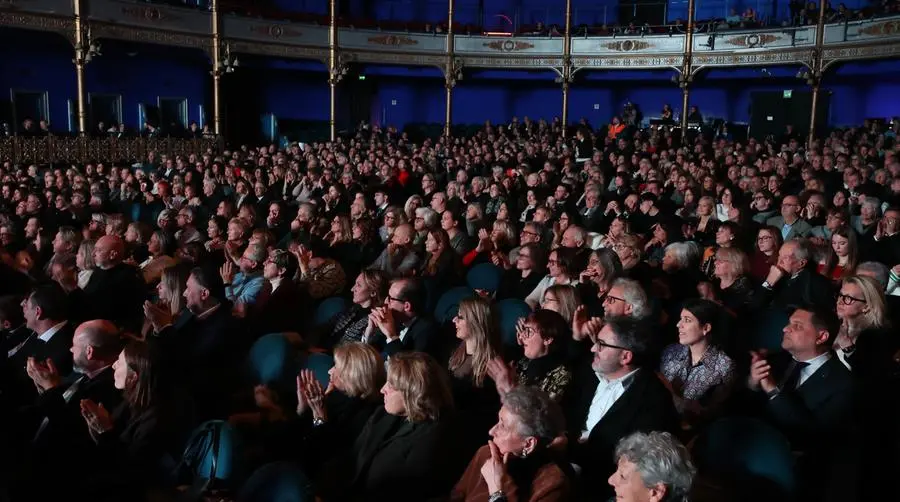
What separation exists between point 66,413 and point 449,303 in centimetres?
265

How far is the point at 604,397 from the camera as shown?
3717 mm

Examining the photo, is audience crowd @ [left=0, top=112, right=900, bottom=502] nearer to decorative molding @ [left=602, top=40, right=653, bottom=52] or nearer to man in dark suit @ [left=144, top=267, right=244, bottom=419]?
man in dark suit @ [left=144, top=267, right=244, bottom=419]

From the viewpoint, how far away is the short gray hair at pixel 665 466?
2543mm

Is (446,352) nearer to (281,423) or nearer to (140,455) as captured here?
(281,423)

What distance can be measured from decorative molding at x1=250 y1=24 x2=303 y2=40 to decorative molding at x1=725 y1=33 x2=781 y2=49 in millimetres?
12898

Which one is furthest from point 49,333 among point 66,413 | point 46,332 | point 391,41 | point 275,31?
point 391,41

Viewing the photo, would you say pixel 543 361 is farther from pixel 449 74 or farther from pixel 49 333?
pixel 449 74


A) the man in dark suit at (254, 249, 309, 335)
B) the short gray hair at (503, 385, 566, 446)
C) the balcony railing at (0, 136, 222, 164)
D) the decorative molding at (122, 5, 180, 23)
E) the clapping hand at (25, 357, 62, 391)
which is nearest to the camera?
the short gray hair at (503, 385, 566, 446)

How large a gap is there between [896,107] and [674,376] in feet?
74.5

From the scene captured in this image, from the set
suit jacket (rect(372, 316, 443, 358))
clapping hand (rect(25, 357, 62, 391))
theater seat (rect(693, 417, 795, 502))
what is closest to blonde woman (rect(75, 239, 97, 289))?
clapping hand (rect(25, 357, 62, 391))

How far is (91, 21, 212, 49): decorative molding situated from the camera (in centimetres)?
1903

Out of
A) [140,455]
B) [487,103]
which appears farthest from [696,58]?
[140,455]

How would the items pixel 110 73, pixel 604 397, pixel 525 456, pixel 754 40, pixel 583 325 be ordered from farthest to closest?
pixel 754 40 → pixel 110 73 → pixel 583 325 → pixel 604 397 → pixel 525 456

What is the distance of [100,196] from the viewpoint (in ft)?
34.1
